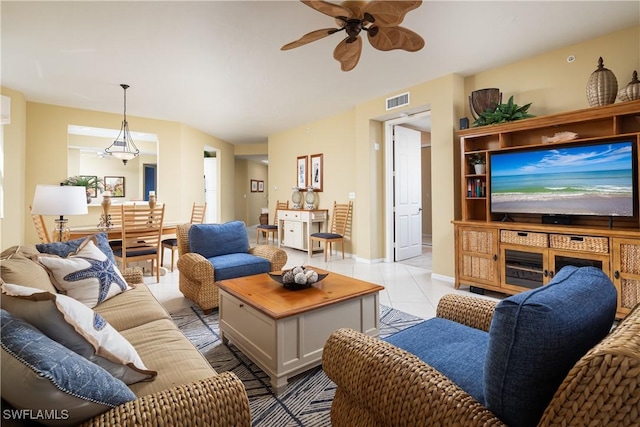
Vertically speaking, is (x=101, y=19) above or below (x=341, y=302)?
above

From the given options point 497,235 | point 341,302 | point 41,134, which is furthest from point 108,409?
point 41,134

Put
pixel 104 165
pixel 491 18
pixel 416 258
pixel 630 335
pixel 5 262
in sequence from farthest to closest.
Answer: pixel 104 165 < pixel 416 258 < pixel 491 18 < pixel 5 262 < pixel 630 335

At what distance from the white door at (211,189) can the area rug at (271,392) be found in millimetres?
5987

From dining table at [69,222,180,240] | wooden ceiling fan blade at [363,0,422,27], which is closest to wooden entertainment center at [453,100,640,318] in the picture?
wooden ceiling fan blade at [363,0,422,27]

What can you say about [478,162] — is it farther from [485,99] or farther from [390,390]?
[390,390]

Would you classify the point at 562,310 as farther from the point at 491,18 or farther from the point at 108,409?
the point at 491,18

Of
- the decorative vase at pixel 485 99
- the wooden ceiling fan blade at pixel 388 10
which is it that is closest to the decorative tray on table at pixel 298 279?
the wooden ceiling fan blade at pixel 388 10

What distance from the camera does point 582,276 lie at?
944 millimetres

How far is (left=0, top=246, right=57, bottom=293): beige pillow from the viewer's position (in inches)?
53.7

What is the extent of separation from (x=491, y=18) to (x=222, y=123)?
5.22 meters

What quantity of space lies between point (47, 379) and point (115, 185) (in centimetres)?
887

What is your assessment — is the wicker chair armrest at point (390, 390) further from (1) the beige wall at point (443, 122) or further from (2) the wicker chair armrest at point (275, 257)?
(1) the beige wall at point (443, 122)

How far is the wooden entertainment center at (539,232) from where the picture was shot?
8.55 feet

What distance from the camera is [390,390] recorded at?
3.21 feet
